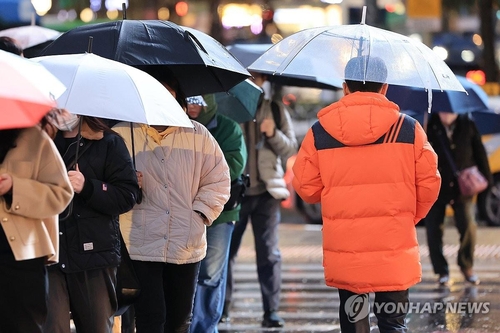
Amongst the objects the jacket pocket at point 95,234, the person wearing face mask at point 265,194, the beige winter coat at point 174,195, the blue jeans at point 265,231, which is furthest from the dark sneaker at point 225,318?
the jacket pocket at point 95,234

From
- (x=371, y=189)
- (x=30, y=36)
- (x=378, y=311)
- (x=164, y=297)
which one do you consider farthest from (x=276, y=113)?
(x=378, y=311)

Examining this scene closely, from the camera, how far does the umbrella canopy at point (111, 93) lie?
222 inches

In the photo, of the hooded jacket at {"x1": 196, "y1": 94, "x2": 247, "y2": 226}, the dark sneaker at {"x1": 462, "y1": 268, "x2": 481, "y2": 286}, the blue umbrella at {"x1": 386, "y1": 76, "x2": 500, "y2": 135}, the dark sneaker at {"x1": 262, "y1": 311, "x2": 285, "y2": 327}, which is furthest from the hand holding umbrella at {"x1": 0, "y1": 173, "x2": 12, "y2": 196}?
the dark sneaker at {"x1": 462, "y1": 268, "x2": 481, "y2": 286}

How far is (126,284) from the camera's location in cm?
623

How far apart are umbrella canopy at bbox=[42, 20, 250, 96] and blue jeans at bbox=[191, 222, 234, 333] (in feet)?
4.49

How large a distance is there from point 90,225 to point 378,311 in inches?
67.9

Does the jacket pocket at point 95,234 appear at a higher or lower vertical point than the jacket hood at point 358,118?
lower

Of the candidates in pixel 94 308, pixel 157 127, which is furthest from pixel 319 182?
pixel 94 308

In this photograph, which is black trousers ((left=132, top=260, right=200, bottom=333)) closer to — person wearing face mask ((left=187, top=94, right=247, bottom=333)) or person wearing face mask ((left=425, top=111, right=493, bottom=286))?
person wearing face mask ((left=187, top=94, right=247, bottom=333))

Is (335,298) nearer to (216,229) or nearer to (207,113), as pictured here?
(216,229)

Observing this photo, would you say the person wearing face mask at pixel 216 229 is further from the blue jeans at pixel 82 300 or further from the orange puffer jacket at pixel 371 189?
the blue jeans at pixel 82 300

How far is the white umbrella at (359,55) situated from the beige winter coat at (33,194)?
2.10 metres

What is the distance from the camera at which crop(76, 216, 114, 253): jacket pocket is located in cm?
576

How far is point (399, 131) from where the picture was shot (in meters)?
6.24
